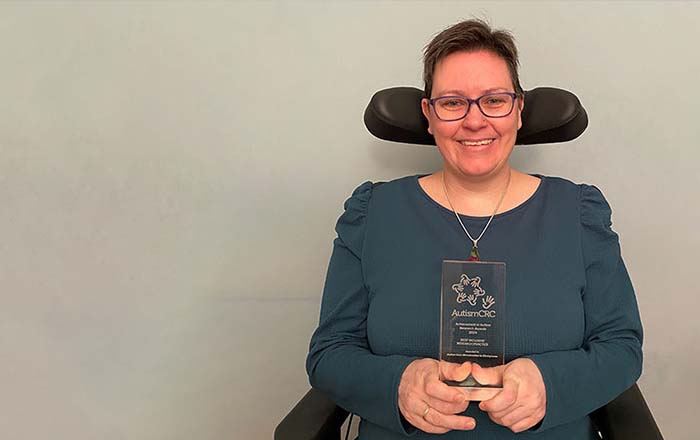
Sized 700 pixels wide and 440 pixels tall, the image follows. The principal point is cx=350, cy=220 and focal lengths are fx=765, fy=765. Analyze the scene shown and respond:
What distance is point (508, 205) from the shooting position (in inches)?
60.4

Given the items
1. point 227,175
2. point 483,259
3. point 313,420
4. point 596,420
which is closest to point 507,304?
point 483,259

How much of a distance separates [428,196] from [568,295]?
0.34 metres

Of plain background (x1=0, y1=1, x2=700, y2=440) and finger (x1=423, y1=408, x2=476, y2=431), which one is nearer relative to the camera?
finger (x1=423, y1=408, x2=476, y2=431)

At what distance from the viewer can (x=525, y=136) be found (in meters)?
1.59

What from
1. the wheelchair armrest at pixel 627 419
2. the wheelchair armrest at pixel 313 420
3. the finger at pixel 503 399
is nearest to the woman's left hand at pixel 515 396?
the finger at pixel 503 399

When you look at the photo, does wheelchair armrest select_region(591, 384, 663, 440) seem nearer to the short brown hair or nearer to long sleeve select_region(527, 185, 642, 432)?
long sleeve select_region(527, 185, 642, 432)

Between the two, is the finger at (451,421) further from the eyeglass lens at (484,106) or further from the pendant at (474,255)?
the eyeglass lens at (484,106)

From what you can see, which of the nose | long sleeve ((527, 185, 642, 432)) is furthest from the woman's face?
long sleeve ((527, 185, 642, 432))

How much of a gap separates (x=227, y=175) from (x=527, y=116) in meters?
0.79

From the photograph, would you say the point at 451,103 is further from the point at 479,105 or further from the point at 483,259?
the point at 483,259

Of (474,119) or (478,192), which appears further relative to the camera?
(478,192)

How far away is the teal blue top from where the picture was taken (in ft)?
4.57

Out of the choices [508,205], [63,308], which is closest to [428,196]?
[508,205]

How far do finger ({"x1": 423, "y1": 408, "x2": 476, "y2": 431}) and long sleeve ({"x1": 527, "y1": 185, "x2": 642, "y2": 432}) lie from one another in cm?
15
